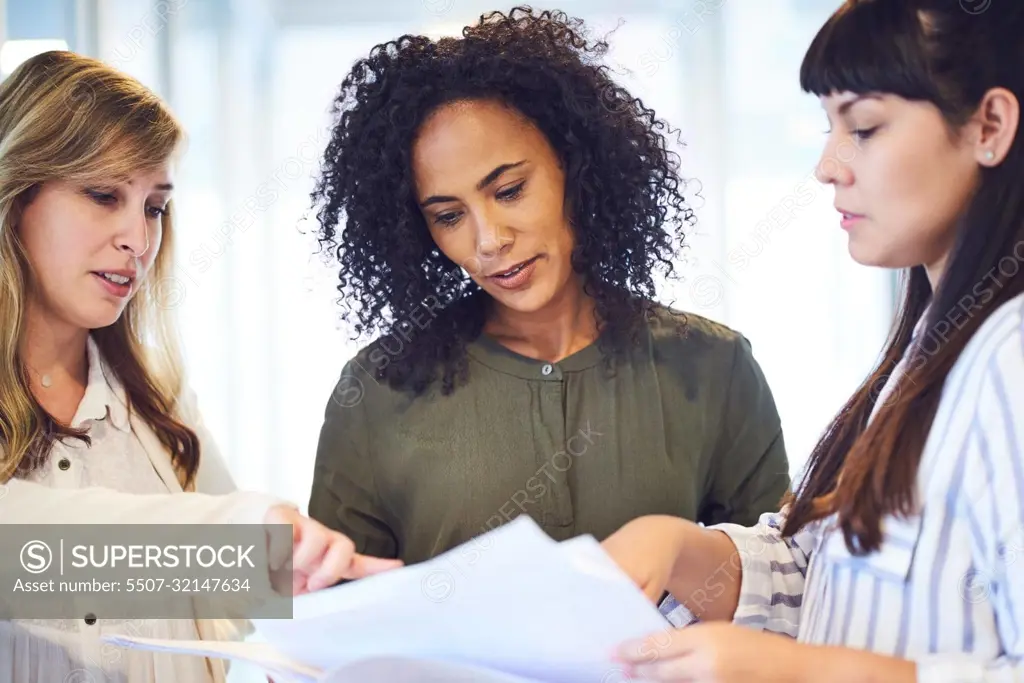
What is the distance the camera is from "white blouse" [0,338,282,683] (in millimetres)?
1187

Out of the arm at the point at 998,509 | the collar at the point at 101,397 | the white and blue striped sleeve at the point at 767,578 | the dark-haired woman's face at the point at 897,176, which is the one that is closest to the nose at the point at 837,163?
the dark-haired woman's face at the point at 897,176

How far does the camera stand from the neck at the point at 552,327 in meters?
1.36

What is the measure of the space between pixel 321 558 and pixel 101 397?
50cm

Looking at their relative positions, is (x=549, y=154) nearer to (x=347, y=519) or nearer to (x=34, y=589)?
(x=347, y=519)

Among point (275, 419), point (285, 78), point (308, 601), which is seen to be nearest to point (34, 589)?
point (308, 601)

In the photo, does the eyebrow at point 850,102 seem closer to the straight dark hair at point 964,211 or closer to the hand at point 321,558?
the straight dark hair at point 964,211

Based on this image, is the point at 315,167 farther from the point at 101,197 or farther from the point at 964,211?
the point at 964,211

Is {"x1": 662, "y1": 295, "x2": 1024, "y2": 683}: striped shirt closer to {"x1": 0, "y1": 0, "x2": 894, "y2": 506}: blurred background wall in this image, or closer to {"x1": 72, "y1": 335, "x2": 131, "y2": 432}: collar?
{"x1": 72, "y1": 335, "x2": 131, "y2": 432}: collar

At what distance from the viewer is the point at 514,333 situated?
1.38 meters

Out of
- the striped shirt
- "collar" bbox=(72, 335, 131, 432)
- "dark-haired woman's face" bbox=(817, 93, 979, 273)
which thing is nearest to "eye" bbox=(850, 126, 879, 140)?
"dark-haired woman's face" bbox=(817, 93, 979, 273)

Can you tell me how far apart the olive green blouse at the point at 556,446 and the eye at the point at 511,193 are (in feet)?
0.63

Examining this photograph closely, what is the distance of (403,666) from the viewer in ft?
2.57

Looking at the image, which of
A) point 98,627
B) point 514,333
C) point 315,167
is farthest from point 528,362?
point 315,167

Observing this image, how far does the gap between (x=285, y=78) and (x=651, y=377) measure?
6.03 ft
